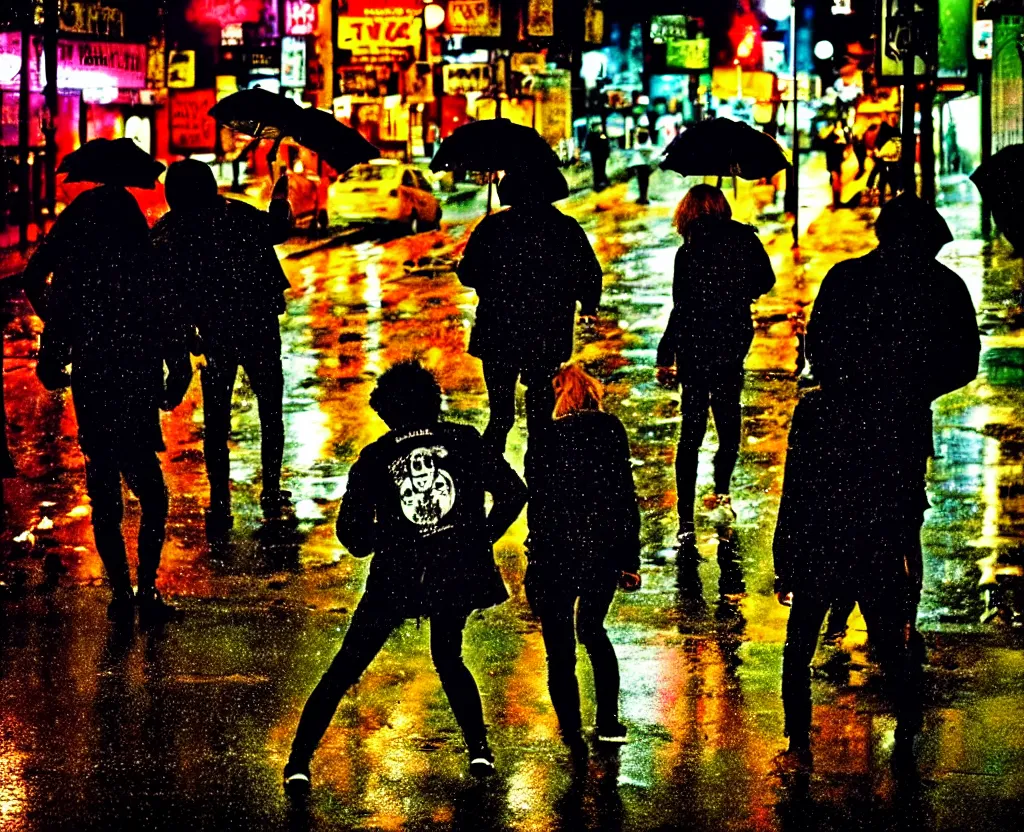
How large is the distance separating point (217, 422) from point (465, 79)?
138 feet

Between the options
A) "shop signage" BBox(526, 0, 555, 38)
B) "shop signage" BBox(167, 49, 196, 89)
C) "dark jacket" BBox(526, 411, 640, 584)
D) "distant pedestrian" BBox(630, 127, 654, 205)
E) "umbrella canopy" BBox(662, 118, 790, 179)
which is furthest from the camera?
"shop signage" BBox(167, 49, 196, 89)

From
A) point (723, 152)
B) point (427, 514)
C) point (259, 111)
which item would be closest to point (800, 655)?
point (427, 514)

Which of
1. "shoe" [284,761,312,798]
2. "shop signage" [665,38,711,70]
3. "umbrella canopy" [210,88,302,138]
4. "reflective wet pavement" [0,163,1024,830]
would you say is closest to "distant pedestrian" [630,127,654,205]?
"shop signage" [665,38,711,70]

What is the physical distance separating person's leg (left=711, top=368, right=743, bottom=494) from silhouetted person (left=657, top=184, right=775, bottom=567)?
1 centimetres

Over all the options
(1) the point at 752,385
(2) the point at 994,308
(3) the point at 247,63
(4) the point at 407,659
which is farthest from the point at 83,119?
(4) the point at 407,659

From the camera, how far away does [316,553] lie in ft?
34.8

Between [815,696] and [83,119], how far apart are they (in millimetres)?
32757

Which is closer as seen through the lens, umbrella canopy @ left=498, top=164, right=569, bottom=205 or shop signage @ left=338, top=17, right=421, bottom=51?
umbrella canopy @ left=498, top=164, right=569, bottom=205

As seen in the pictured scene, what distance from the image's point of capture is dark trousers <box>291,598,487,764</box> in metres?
6.77

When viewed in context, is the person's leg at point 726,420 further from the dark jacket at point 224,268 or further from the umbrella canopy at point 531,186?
the dark jacket at point 224,268

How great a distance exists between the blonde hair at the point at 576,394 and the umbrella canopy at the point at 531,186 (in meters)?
3.89

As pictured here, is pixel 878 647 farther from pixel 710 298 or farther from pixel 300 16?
pixel 300 16

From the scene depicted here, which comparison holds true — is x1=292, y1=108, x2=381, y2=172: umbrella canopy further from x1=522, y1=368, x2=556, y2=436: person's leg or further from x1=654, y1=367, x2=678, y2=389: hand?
x1=654, y1=367, x2=678, y2=389: hand

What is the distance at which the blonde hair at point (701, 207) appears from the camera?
1081cm
